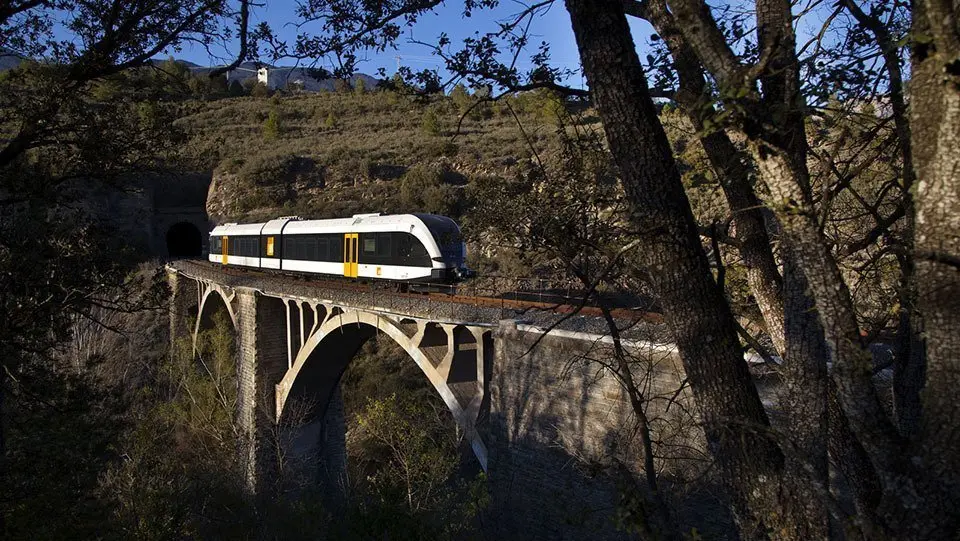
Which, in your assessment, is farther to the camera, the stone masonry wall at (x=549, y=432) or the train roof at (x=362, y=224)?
the train roof at (x=362, y=224)

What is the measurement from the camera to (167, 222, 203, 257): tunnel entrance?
45344 millimetres

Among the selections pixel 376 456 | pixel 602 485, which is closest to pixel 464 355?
pixel 602 485

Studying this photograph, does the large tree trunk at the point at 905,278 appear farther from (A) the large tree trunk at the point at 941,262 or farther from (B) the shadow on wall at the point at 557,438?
(B) the shadow on wall at the point at 557,438

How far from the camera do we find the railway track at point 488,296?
8755 millimetres

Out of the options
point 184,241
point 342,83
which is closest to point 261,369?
point 342,83

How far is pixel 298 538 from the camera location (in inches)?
547

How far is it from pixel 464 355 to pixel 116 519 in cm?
766

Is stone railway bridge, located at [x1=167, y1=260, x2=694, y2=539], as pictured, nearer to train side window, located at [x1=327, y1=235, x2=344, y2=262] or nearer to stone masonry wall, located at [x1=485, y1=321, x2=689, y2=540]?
stone masonry wall, located at [x1=485, y1=321, x2=689, y2=540]

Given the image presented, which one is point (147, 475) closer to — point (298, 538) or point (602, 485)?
point (298, 538)

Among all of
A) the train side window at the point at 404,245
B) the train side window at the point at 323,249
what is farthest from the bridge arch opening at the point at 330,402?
the train side window at the point at 323,249

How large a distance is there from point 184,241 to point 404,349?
38809mm

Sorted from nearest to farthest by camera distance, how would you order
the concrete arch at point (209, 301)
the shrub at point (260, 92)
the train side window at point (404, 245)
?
the train side window at point (404, 245) → the concrete arch at point (209, 301) → the shrub at point (260, 92)

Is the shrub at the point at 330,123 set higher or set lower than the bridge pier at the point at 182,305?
higher

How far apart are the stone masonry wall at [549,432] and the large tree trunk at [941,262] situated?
604cm
